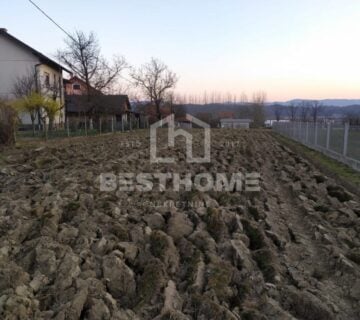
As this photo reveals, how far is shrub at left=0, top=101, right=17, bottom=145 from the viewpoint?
1268cm

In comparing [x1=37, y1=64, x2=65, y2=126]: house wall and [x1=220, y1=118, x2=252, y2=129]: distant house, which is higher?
[x1=37, y1=64, x2=65, y2=126]: house wall

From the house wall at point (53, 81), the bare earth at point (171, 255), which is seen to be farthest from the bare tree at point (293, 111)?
the bare earth at point (171, 255)

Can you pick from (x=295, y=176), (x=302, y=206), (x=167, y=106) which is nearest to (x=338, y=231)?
(x=302, y=206)

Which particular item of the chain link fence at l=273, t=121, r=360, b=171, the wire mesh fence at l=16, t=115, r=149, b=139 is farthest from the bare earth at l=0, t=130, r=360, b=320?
the wire mesh fence at l=16, t=115, r=149, b=139

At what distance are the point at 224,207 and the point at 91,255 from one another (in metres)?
2.78

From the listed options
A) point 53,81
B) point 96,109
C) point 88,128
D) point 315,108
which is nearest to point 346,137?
point 88,128

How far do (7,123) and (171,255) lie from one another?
10.4 meters

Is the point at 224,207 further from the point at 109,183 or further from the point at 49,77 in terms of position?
the point at 49,77

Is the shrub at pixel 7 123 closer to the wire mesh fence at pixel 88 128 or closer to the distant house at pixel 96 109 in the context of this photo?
the wire mesh fence at pixel 88 128

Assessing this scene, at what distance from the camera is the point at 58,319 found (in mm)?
2879

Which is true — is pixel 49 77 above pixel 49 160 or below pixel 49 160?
above

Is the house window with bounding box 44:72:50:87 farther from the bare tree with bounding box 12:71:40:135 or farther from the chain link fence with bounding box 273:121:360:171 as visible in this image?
the chain link fence with bounding box 273:121:360:171

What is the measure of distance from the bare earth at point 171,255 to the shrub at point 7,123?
21.2 ft

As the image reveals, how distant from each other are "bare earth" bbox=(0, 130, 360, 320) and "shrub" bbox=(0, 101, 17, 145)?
21.2 ft
